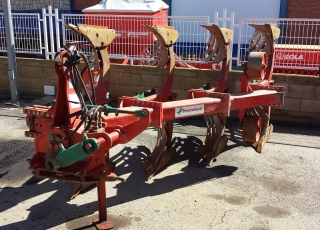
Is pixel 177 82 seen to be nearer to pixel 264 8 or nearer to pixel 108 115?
pixel 108 115

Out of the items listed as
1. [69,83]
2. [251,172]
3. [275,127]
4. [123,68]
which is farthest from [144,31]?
[69,83]

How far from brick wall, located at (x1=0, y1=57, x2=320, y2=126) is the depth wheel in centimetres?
180

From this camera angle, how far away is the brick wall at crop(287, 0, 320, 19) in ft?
40.4

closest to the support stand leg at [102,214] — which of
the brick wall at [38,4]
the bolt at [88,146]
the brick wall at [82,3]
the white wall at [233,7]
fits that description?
the bolt at [88,146]

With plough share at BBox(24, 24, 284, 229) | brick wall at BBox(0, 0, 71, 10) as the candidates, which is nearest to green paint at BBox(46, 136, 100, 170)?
plough share at BBox(24, 24, 284, 229)

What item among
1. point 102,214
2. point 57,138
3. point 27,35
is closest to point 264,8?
point 27,35

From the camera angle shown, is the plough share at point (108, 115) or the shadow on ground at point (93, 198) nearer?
the plough share at point (108, 115)

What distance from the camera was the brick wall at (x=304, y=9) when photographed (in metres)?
12.3

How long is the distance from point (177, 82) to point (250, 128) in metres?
2.42

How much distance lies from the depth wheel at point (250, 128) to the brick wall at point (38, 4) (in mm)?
11589

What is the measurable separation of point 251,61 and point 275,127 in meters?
2.15

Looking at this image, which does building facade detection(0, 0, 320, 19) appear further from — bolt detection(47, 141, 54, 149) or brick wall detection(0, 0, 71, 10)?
bolt detection(47, 141, 54, 149)

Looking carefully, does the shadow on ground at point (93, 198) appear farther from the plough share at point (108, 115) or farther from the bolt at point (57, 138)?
the bolt at point (57, 138)

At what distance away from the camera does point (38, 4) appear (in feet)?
50.2
